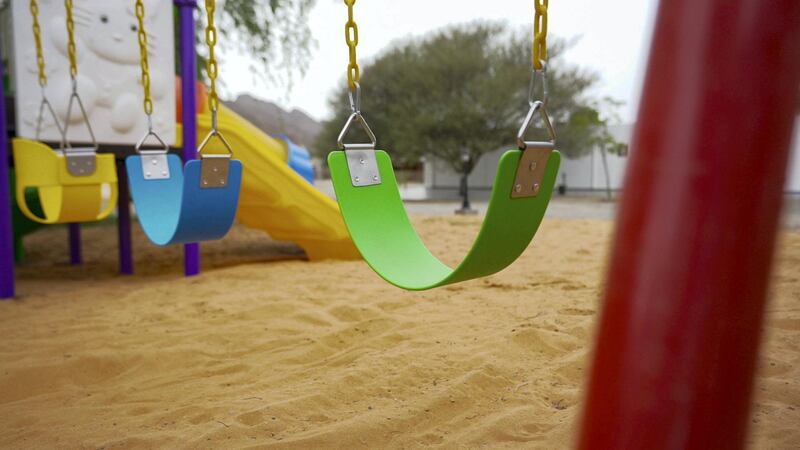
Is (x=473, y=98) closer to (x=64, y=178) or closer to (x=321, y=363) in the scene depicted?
(x=64, y=178)

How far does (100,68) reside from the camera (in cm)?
347

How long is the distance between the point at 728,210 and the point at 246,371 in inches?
66.5

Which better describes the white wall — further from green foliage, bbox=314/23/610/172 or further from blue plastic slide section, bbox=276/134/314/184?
blue plastic slide section, bbox=276/134/314/184

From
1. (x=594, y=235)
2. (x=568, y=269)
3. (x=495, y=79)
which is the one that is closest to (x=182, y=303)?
Answer: (x=568, y=269)

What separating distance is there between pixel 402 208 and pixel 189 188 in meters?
0.71

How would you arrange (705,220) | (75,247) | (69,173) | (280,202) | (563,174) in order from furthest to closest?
(563,174)
(75,247)
(280,202)
(69,173)
(705,220)

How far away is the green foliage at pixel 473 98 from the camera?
13188mm

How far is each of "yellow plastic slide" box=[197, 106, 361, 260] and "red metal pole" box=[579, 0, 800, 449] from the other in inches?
142

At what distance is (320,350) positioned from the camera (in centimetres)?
211

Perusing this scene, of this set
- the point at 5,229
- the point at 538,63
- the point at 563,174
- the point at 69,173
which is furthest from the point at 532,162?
the point at 563,174

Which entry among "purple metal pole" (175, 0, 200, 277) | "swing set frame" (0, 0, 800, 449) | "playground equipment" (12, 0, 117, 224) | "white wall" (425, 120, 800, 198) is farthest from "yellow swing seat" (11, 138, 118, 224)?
"white wall" (425, 120, 800, 198)

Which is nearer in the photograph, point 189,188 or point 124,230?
point 189,188

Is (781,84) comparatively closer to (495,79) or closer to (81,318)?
(81,318)

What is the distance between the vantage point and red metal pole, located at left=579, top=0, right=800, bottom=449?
50cm
